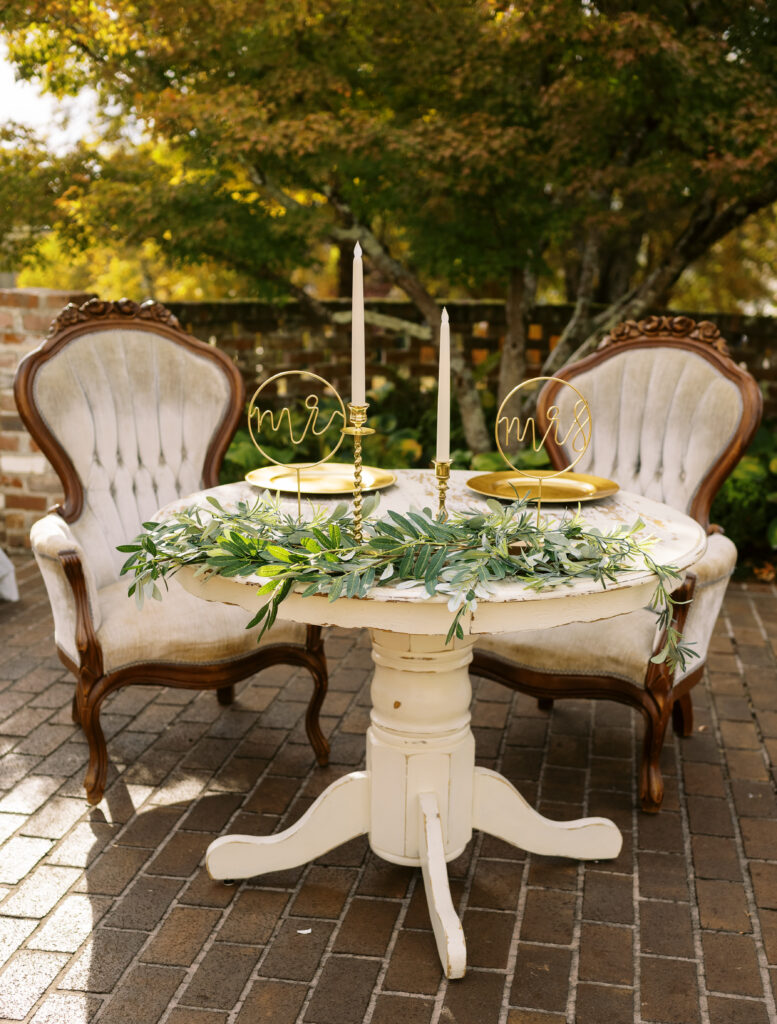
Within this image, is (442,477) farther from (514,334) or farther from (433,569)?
(514,334)

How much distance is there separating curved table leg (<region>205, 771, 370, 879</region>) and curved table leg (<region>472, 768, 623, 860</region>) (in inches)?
11.4

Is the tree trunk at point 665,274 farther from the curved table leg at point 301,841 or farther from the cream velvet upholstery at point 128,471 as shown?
the curved table leg at point 301,841

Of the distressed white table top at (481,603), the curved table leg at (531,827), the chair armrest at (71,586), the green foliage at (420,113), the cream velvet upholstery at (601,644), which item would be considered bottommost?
the curved table leg at (531,827)

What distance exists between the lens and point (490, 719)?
339 centimetres

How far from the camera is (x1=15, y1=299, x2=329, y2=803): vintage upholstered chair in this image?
271cm

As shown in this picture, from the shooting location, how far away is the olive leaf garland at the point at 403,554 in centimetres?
191

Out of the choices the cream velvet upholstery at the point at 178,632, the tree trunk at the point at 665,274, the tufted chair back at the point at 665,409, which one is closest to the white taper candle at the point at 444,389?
the cream velvet upholstery at the point at 178,632

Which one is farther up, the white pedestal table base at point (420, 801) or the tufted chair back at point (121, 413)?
the tufted chair back at point (121, 413)

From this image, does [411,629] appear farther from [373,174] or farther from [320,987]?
[373,174]

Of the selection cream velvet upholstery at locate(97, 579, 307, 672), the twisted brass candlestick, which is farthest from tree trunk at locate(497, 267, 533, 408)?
the twisted brass candlestick

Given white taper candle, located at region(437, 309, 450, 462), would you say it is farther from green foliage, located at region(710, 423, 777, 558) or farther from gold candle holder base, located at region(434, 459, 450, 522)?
green foliage, located at region(710, 423, 777, 558)

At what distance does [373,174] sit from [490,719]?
283 cm

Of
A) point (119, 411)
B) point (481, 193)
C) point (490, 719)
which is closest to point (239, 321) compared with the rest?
point (481, 193)

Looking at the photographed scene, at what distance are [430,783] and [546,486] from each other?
798mm
